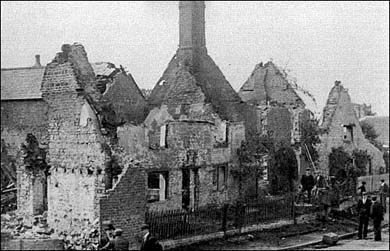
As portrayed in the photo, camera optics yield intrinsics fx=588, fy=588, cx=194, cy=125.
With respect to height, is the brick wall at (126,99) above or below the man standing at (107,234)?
above

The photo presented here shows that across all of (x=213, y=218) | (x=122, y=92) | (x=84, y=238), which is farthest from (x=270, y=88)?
(x=84, y=238)

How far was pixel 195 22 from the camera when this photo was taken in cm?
2972

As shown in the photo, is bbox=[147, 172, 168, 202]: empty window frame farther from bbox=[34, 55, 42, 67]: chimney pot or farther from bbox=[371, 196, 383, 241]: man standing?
bbox=[34, 55, 42, 67]: chimney pot

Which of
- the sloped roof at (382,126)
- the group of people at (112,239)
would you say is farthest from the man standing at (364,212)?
the sloped roof at (382,126)

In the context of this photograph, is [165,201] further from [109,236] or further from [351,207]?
[351,207]

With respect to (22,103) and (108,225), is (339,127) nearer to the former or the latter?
(22,103)

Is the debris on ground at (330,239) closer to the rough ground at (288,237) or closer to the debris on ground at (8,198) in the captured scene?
the rough ground at (288,237)

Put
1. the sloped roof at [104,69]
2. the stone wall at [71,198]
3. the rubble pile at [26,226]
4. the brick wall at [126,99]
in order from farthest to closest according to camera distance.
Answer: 1. the sloped roof at [104,69]
2. the brick wall at [126,99]
3. the rubble pile at [26,226]
4. the stone wall at [71,198]

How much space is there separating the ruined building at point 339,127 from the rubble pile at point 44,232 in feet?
50.2

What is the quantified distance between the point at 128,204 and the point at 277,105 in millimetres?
17698

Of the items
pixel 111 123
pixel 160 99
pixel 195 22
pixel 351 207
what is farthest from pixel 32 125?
pixel 351 207

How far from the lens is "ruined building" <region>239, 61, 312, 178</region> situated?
2730cm

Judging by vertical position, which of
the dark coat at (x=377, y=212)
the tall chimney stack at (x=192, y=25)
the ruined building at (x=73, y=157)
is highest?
the tall chimney stack at (x=192, y=25)

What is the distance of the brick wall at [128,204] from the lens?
14.2 metres
